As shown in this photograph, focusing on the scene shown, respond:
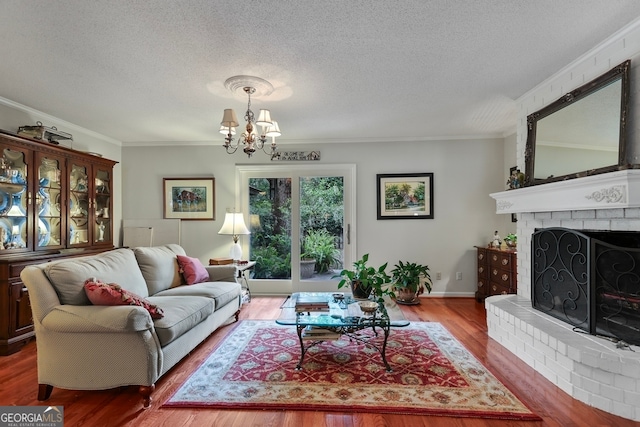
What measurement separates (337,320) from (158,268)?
1.91m

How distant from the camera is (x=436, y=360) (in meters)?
2.46

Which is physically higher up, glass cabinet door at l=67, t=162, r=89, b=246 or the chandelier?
the chandelier

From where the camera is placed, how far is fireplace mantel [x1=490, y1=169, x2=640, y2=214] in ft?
6.03

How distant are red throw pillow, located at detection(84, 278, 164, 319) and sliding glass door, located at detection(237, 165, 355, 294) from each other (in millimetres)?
2582

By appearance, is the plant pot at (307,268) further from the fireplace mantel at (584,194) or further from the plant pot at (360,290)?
the fireplace mantel at (584,194)

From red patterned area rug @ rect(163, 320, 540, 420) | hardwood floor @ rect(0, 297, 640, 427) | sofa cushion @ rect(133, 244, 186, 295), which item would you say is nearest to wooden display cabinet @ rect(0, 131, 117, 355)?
hardwood floor @ rect(0, 297, 640, 427)

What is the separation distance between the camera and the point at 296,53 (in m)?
2.18

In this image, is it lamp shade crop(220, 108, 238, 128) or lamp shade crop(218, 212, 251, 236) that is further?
lamp shade crop(218, 212, 251, 236)

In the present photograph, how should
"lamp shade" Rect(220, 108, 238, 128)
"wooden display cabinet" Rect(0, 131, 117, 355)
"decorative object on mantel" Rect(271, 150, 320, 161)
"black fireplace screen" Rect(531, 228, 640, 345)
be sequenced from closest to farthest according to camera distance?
"black fireplace screen" Rect(531, 228, 640, 345)
"lamp shade" Rect(220, 108, 238, 128)
"wooden display cabinet" Rect(0, 131, 117, 355)
"decorative object on mantel" Rect(271, 150, 320, 161)

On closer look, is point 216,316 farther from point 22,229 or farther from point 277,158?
point 277,158

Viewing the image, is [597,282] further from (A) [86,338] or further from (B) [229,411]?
(A) [86,338]

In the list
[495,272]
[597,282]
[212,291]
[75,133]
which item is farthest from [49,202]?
[495,272]

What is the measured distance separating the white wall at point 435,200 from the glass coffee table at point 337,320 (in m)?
1.80

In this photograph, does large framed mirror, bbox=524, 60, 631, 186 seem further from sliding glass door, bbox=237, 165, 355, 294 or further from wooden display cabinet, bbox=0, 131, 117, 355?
wooden display cabinet, bbox=0, 131, 117, 355
